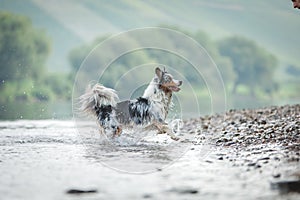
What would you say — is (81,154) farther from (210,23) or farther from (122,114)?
(210,23)

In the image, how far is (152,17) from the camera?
5347 centimetres

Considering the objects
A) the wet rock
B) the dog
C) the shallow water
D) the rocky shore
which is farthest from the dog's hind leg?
the wet rock

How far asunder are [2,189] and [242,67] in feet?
148

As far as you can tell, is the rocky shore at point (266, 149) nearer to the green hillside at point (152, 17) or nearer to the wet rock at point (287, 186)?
→ the wet rock at point (287, 186)

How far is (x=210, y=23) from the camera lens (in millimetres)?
55719

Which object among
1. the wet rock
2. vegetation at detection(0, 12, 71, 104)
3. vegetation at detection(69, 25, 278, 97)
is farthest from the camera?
vegetation at detection(69, 25, 278, 97)

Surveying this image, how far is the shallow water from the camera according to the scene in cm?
509

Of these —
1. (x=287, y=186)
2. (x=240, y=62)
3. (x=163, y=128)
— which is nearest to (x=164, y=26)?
(x=240, y=62)

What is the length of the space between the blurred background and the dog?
93.1 feet

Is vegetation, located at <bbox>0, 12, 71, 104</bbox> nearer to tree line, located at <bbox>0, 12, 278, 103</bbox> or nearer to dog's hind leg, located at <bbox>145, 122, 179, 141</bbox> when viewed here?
tree line, located at <bbox>0, 12, 278, 103</bbox>

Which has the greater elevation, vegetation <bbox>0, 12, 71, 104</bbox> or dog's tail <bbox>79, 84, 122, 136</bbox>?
vegetation <bbox>0, 12, 71, 104</bbox>

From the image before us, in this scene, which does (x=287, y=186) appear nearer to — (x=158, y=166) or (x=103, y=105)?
(x=158, y=166)

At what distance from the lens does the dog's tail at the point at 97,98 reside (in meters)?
9.03

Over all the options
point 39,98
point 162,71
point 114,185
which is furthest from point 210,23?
point 114,185
